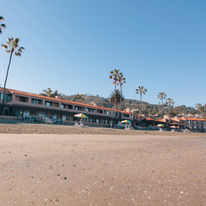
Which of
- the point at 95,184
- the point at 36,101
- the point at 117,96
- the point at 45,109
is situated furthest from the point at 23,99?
the point at 95,184

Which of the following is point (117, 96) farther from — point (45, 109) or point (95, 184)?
point (95, 184)

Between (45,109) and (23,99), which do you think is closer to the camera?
(23,99)

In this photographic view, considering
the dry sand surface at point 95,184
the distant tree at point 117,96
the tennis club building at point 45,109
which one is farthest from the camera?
the distant tree at point 117,96

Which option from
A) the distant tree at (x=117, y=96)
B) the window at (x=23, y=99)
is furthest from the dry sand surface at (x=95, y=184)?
the distant tree at (x=117, y=96)

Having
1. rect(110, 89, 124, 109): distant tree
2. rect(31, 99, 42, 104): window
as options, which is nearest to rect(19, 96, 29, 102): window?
rect(31, 99, 42, 104): window

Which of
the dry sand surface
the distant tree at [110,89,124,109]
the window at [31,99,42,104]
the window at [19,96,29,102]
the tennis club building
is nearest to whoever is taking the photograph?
the dry sand surface

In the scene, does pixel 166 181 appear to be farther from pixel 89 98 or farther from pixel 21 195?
pixel 89 98

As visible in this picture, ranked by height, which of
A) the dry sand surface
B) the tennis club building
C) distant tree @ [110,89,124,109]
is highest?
distant tree @ [110,89,124,109]

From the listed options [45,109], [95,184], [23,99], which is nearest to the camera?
[95,184]

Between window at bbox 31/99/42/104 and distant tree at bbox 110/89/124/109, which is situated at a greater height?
distant tree at bbox 110/89/124/109

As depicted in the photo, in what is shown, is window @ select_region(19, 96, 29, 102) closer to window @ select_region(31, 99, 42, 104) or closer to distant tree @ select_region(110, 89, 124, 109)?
window @ select_region(31, 99, 42, 104)

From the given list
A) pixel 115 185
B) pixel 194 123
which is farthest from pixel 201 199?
pixel 194 123

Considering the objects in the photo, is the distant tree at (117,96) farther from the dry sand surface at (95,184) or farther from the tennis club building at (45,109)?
the dry sand surface at (95,184)

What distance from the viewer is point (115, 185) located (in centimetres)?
451
